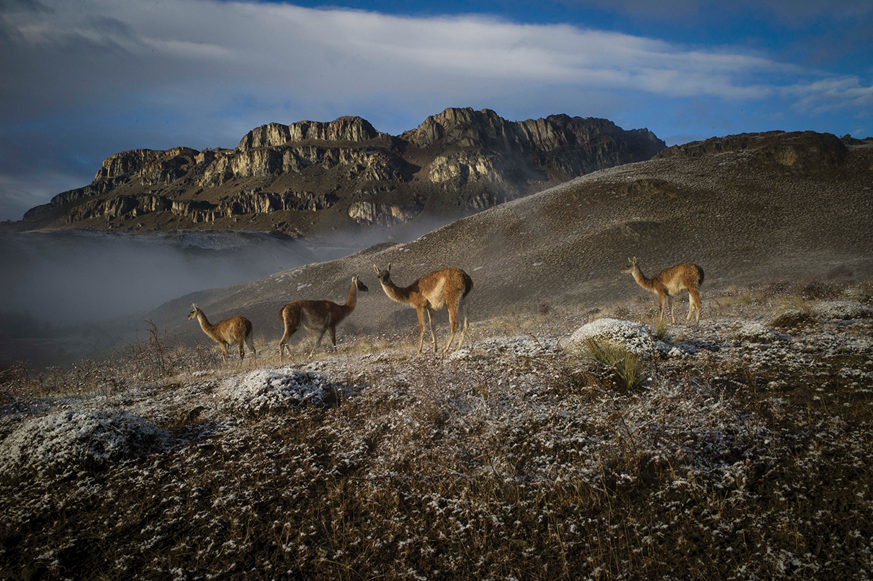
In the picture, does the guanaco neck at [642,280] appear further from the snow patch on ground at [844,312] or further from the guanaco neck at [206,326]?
the guanaco neck at [206,326]

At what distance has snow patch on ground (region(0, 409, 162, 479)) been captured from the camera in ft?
12.5

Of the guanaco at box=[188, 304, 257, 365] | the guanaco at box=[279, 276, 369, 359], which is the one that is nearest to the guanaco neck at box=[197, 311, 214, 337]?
the guanaco at box=[188, 304, 257, 365]

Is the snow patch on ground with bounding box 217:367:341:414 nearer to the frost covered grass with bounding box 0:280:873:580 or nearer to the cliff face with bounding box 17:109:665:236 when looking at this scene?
the frost covered grass with bounding box 0:280:873:580

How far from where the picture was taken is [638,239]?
27.8 metres

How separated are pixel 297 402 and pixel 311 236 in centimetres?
14401

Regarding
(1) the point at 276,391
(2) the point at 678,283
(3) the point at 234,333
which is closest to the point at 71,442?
(1) the point at 276,391

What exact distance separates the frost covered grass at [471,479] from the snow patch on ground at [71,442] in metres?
0.02

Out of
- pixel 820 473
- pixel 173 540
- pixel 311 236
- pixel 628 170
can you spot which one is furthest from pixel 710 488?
pixel 311 236

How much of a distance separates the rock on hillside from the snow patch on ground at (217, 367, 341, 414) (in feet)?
43.7

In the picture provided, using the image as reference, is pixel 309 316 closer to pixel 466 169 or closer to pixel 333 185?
pixel 466 169

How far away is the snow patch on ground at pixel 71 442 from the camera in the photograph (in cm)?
381

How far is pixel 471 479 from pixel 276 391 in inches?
115

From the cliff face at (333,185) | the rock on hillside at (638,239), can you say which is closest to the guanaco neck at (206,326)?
the rock on hillside at (638,239)

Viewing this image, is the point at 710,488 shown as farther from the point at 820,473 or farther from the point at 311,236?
the point at 311,236
